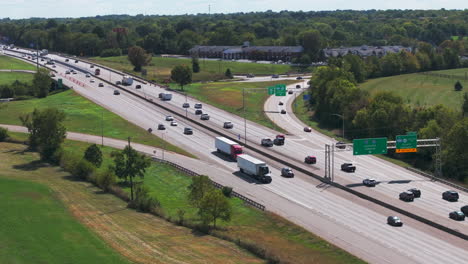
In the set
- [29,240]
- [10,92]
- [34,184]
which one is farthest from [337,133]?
[10,92]

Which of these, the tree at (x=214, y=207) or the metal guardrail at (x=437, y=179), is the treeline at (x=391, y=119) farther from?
the tree at (x=214, y=207)

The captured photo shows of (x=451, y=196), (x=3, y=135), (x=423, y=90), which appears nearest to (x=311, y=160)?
(x=451, y=196)

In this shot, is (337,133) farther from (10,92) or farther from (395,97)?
(10,92)

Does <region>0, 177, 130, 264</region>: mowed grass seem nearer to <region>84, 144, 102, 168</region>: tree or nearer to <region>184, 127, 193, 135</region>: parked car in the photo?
<region>84, 144, 102, 168</region>: tree

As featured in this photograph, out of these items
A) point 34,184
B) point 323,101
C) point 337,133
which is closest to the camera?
point 34,184

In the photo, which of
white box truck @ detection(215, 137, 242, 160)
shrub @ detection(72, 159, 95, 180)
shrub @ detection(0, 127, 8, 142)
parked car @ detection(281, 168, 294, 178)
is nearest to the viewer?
parked car @ detection(281, 168, 294, 178)

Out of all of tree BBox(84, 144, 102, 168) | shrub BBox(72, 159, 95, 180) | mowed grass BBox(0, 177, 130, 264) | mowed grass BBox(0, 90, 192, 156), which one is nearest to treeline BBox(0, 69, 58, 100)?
mowed grass BBox(0, 90, 192, 156)
